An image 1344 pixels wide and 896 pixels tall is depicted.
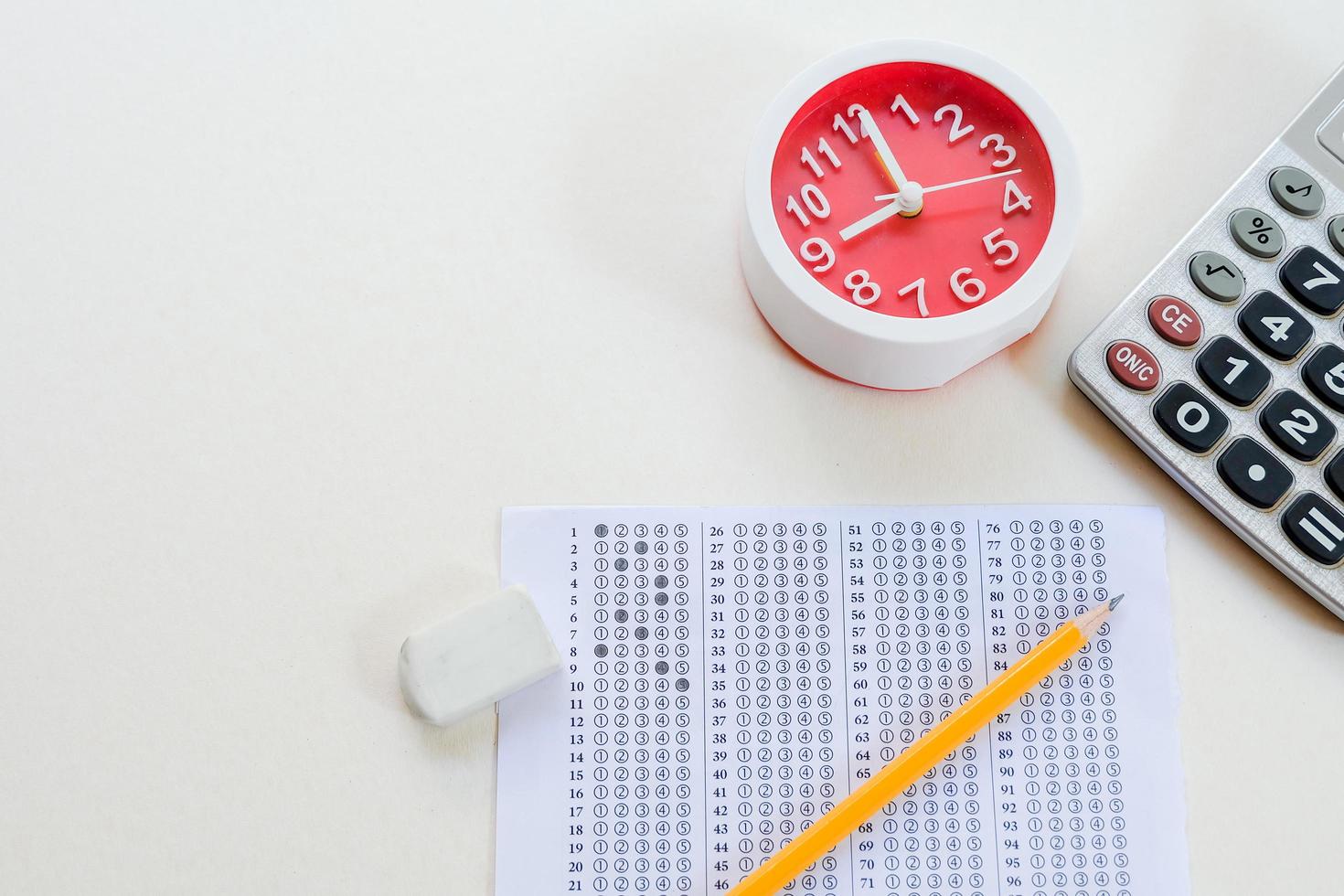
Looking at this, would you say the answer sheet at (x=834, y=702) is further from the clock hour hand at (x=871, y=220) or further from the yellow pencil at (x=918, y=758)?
the clock hour hand at (x=871, y=220)

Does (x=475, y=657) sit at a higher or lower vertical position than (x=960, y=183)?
lower

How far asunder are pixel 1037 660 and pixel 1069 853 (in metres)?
0.09

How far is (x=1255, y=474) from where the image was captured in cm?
44

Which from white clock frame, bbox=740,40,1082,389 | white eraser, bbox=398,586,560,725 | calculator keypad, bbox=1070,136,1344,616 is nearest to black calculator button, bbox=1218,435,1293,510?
calculator keypad, bbox=1070,136,1344,616

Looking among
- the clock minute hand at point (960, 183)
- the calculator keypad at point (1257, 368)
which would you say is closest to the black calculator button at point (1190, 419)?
the calculator keypad at point (1257, 368)

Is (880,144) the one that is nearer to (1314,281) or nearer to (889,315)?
(889,315)

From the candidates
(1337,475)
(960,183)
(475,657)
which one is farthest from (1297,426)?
(475,657)

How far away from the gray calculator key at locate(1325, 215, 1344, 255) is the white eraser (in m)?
0.40

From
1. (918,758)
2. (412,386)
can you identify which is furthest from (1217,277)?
(412,386)

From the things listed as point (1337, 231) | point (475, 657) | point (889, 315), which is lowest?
point (475, 657)

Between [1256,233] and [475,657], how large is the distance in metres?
0.41

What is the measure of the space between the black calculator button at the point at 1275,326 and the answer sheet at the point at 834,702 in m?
0.09

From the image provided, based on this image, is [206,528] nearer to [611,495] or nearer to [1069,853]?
[611,495]

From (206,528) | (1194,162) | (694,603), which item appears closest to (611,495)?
(694,603)
